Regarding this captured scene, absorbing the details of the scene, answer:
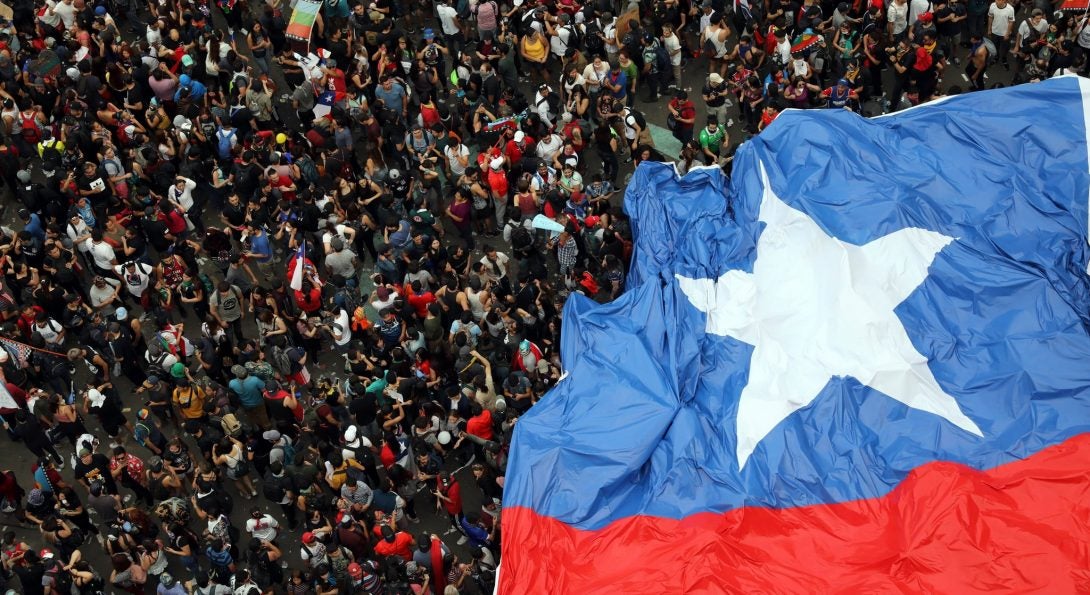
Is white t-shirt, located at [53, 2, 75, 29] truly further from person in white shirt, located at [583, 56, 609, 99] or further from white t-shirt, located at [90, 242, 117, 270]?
person in white shirt, located at [583, 56, 609, 99]

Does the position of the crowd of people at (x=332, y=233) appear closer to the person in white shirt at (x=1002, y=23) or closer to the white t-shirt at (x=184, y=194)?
the white t-shirt at (x=184, y=194)

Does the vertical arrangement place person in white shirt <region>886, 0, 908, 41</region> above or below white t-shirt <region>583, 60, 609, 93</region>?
above

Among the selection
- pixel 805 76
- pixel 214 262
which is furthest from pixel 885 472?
pixel 214 262

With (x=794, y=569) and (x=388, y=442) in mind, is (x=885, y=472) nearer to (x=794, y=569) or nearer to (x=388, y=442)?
(x=794, y=569)

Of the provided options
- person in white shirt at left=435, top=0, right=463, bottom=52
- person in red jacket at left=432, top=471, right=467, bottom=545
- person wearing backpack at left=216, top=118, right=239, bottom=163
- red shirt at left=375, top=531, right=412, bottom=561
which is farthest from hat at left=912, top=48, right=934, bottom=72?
red shirt at left=375, top=531, right=412, bottom=561

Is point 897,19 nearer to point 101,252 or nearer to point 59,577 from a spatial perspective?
point 101,252

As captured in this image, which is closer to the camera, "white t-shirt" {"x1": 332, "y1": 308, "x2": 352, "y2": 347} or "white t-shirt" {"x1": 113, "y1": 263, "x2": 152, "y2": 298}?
"white t-shirt" {"x1": 332, "y1": 308, "x2": 352, "y2": 347}

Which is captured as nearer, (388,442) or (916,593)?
(916,593)
